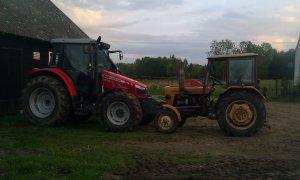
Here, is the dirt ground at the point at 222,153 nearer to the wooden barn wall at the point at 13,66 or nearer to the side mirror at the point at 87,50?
the side mirror at the point at 87,50

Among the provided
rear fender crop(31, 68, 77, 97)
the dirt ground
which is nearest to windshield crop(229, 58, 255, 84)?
the dirt ground

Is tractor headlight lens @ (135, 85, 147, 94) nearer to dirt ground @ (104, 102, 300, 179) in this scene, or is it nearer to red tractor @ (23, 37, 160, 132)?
red tractor @ (23, 37, 160, 132)

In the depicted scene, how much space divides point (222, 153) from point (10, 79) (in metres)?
9.59

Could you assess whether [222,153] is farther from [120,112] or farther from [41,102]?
[41,102]

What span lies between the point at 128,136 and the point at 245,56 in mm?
3661

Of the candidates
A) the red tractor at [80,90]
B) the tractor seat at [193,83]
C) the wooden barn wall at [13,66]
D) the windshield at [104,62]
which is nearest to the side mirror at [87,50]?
the red tractor at [80,90]

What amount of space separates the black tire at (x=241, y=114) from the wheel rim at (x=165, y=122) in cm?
128

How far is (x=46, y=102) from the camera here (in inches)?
540

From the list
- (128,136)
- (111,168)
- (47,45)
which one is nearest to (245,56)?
(128,136)

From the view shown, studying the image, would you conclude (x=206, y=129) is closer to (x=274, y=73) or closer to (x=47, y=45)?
(x=47, y=45)

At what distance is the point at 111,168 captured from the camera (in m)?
7.91

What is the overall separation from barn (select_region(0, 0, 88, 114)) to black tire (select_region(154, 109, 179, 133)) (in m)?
6.26

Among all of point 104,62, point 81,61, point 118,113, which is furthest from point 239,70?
point 81,61

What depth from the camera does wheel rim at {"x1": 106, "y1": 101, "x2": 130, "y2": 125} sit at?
12492 mm
